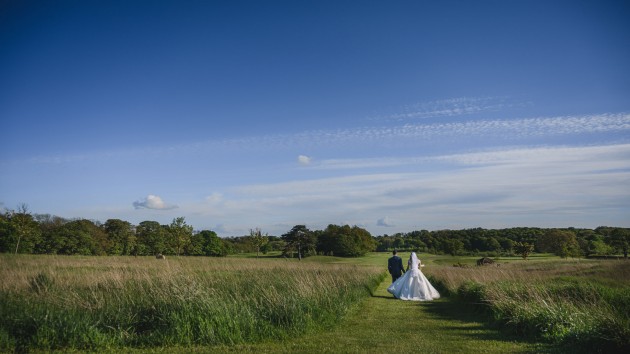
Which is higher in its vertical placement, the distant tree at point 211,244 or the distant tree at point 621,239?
the distant tree at point 621,239

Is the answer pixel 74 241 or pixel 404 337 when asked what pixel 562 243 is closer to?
pixel 404 337

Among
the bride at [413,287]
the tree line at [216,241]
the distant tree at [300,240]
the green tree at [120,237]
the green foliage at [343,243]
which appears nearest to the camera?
the bride at [413,287]

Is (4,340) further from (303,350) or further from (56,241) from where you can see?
(56,241)

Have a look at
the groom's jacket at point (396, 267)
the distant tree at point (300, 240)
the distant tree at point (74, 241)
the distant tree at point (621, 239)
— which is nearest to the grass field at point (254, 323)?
the groom's jacket at point (396, 267)

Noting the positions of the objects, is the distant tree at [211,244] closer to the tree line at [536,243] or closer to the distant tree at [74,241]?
the distant tree at [74,241]

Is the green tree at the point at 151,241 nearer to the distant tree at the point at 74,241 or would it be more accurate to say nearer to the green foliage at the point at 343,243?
the distant tree at the point at 74,241

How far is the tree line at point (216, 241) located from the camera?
61062 mm

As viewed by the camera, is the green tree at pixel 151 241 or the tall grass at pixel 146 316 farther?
the green tree at pixel 151 241

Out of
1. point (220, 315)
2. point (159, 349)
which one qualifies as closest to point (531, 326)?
point (220, 315)

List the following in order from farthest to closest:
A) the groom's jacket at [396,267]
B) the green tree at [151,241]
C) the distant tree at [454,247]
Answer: the distant tree at [454,247]
the green tree at [151,241]
the groom's jacket at [396,267]

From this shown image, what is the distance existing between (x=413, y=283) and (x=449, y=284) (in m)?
3.48

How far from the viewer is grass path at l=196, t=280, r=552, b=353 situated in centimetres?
794

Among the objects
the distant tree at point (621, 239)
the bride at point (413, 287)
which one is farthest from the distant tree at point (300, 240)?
the bride at point (413, 287)

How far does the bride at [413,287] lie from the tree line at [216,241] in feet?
164
